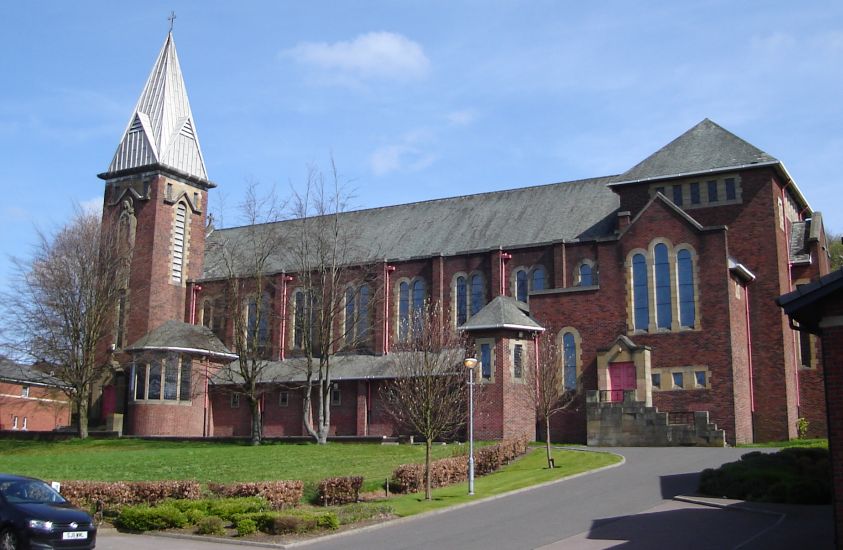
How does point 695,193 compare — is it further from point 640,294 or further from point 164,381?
point 164,381

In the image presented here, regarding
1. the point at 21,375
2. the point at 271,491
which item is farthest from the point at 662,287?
the point at 21,375

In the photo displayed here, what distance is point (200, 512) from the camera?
20.3 meters

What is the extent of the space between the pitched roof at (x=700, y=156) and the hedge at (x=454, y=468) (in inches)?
627

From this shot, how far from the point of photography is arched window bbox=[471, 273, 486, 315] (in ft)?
150

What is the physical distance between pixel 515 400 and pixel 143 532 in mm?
20393

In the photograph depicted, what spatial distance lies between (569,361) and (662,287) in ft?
17.1

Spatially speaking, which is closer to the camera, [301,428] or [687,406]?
[687,406]

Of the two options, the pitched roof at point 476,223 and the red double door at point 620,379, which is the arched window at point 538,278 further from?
the red double door at point 620,379

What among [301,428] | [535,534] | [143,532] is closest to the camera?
[535,534]

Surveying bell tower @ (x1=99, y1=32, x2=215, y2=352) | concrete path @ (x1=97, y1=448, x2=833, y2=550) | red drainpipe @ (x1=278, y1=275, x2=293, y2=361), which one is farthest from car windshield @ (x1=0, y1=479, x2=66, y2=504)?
bell tower @ (x1=99, y1=32, x2=215, y2=352)

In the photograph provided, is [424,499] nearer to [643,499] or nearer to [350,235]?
[643,499]

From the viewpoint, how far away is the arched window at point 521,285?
44656 mm

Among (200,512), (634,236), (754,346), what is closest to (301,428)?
(634,236)

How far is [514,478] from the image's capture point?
26656 millimetres
